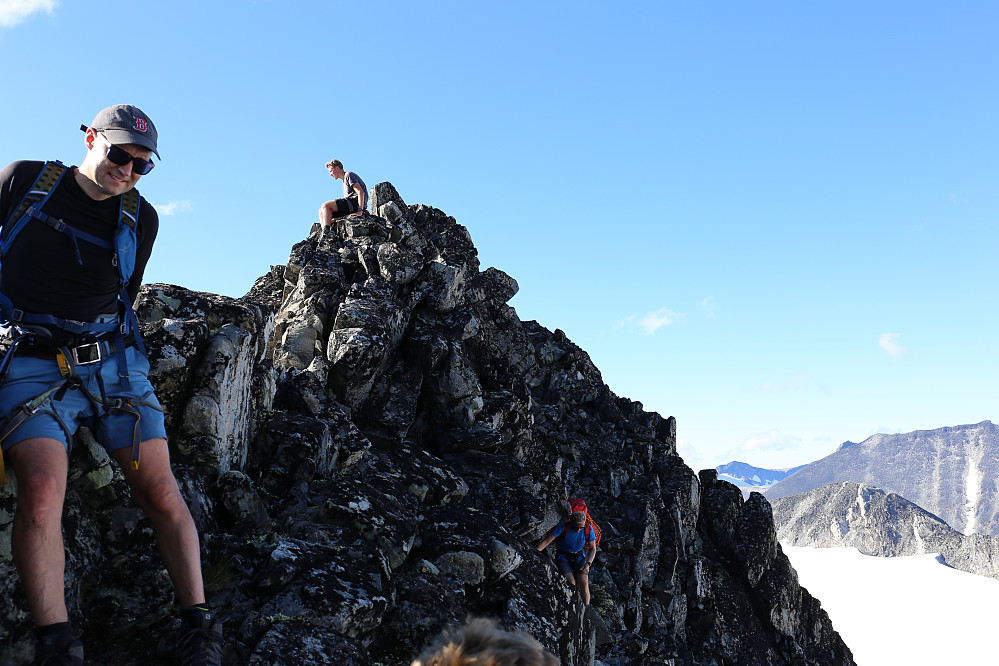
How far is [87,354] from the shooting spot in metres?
6.03

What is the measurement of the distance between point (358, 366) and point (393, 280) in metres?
5.27

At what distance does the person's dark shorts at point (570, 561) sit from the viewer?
770 inches

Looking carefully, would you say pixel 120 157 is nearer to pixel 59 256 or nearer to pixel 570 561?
pixel 59 256

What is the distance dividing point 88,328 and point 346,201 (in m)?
23.0

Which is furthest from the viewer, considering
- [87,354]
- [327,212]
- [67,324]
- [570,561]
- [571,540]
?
[327,212]

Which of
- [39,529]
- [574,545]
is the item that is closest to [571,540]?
[574,545]

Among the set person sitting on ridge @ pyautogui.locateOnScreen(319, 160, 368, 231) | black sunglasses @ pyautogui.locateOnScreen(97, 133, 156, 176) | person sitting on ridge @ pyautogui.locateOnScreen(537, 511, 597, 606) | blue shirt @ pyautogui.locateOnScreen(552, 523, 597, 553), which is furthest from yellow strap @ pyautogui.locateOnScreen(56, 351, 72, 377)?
person sitting on ridge @ pyautogui.locateOnScreen(319, 160, 368, 231)

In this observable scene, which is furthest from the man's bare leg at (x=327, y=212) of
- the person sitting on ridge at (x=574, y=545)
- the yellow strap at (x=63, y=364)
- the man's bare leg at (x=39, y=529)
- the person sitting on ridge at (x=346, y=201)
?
the man's bare leg at (x=39, y=529)

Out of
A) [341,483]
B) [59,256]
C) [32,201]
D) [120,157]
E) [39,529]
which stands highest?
[120,157]

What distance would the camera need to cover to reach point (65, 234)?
5.87 meters

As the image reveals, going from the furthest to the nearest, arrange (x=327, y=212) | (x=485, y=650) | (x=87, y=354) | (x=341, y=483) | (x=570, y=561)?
(x=327, y=212) < (x=570, y=561) < (x=341, y=483) < (x=87, y=354) < (x=485, y=650)

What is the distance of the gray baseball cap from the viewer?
19.1 ft

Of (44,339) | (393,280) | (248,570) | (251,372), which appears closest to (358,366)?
(393,280)

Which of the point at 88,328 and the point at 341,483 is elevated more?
the point at 88,328
